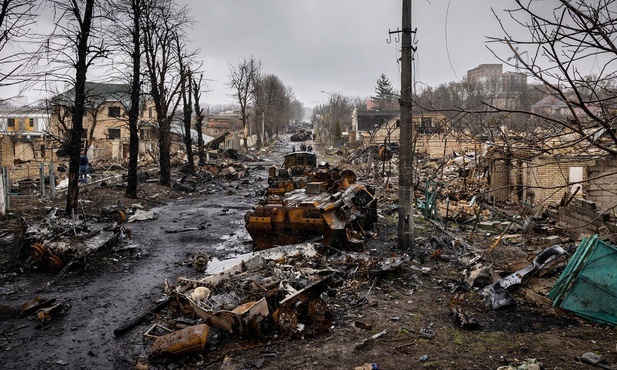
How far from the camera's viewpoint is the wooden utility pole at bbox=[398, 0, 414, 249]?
990 cm

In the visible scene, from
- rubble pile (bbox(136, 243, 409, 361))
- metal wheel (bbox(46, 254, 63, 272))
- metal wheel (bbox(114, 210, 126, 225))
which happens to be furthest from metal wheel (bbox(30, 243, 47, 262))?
metal wheel (bbox(114, 210, 126, 225))

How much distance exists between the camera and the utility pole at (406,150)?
9898 millimetres

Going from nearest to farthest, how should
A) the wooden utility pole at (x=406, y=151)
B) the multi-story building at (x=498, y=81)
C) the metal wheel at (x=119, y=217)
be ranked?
the wooden utility pole at (x=406, y=151) → the metal wheel at (x=119, y=217) → the multi-story building at (x=498, y=81)

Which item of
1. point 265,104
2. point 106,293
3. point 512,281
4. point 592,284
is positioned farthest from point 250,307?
point 265,104

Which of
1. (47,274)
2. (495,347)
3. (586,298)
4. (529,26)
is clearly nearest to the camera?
(529,26)

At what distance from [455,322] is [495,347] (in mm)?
952

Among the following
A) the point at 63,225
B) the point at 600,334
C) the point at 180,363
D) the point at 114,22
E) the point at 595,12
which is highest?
the point at 114,22

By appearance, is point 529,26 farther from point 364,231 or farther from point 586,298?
point 364,231

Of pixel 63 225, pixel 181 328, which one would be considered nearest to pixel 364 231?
pixel 181 328

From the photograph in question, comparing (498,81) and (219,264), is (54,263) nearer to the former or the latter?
(219,264)

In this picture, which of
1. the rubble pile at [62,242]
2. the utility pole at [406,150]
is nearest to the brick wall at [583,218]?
the utility pole at [406,150]

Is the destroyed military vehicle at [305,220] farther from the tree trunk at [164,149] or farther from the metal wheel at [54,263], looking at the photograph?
the tree trunk at [164,149]

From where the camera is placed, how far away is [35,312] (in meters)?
6.97

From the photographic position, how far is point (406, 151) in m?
10.1
